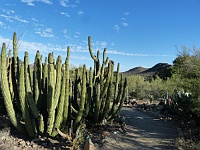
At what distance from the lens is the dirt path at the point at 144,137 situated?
794 centimetres

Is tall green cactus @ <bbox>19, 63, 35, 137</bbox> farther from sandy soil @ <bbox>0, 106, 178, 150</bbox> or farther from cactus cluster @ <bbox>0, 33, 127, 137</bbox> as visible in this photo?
sandy soil @ <bbox>0, 106, 178, 150</bbox>

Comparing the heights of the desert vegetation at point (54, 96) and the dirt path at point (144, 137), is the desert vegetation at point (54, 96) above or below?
above

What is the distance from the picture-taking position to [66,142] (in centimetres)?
758

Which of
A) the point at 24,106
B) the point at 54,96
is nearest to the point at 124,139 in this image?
the point at 54,96

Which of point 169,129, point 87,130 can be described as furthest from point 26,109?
point 169,129

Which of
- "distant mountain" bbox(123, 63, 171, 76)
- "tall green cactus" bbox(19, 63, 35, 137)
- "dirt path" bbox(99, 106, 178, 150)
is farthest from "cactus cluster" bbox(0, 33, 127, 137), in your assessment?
"distant mountain" bbox(123, 63, 171, 76)

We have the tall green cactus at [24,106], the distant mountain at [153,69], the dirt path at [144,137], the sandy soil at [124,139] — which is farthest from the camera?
the distant mountain at [153,69]

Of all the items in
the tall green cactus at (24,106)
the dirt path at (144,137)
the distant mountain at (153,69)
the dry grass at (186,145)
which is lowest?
the dirt path at (144,137)

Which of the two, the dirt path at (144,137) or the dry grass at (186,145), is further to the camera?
the dirt path at (144,137)

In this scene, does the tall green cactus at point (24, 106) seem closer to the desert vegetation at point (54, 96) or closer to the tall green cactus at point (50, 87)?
the desert vegetation at point (54, 96)

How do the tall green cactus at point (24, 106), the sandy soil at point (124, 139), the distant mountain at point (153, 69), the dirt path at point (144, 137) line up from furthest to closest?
the distant mountain at point (153, 69), the dirt path at point (144, 137), the tall green cactus at point (24, 106), the sandy soil at point (124, 139)

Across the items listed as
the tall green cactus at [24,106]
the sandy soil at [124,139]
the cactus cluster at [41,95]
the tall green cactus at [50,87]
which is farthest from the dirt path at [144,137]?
the tall green cactus at [24,106]

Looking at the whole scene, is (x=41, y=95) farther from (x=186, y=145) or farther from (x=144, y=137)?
(x=186, y=145)

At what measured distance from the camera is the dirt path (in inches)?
313
